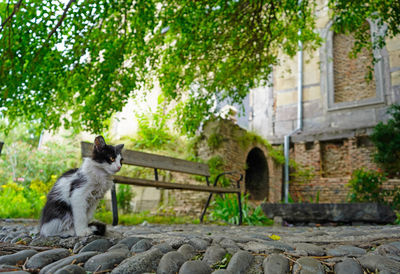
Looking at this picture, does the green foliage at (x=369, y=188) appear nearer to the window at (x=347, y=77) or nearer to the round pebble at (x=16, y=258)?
the window at (x=347, y=77)

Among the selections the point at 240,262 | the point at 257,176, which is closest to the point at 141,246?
the point at 240,262

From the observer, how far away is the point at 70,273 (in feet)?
5.25

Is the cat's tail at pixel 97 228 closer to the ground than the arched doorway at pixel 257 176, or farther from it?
closer to the ground

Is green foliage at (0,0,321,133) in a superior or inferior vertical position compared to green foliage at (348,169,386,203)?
Result: superior

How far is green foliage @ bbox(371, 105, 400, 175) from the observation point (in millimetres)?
9383

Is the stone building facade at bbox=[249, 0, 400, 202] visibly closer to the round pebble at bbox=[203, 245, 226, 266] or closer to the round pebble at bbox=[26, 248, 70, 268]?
the round pebble at bbox=[203, 245, 226, 266]

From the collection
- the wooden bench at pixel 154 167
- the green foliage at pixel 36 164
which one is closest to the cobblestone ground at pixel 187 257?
the wooden bench at pixel 154 167

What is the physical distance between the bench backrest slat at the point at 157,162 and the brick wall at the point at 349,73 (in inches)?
332

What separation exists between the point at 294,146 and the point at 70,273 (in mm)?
11534

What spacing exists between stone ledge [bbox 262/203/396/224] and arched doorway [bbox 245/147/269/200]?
496cm

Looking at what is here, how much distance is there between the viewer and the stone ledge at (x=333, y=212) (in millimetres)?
5430

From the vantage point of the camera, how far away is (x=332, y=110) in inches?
479

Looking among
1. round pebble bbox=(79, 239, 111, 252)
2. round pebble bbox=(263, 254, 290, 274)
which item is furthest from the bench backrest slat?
round pebble bbox=(263, 254, 290, 274)

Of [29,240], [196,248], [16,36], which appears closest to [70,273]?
[196,248]
